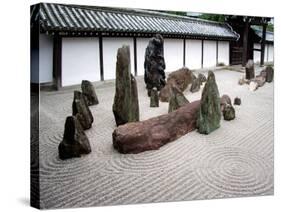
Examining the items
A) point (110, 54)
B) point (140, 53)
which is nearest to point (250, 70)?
point (140, 53)

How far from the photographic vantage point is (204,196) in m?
4.73

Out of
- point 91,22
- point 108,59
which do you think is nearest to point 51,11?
point 91,22

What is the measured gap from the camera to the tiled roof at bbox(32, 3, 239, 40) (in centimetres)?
434

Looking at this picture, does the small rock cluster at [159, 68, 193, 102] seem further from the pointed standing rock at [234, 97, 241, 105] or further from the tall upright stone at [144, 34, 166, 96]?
the pointed standing rock at [234, 97, 241, 105]

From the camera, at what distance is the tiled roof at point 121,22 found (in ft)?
14.2

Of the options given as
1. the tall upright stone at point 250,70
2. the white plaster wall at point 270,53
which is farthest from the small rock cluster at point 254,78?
the white plaster wall at point 270,53

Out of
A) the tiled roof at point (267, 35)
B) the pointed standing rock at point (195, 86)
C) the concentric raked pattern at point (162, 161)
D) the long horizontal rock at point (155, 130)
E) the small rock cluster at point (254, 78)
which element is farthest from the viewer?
the tiled roof at point (267, 35)

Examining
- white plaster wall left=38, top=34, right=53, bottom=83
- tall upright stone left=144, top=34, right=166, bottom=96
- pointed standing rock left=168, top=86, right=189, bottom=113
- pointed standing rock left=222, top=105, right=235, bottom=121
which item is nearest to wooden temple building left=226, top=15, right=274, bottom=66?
pointed standing rock left=222, top=105, right=235, bottom=121

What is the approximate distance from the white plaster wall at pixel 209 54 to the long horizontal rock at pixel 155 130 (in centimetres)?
66

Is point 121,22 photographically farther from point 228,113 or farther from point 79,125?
point 228,113

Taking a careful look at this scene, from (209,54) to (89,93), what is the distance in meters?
1.97

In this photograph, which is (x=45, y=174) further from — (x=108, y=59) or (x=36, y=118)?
(x=108, y=59)

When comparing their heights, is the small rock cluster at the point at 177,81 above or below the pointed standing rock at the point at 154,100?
above

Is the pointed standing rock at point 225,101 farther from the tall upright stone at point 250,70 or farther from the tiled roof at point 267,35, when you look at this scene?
the tiled roof at point 267,35
